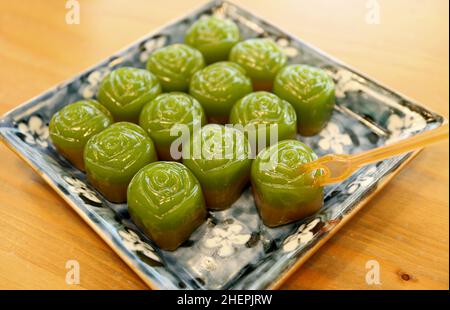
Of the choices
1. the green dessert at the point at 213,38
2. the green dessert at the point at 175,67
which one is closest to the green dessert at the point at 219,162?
the green dessert at the point at 175,67

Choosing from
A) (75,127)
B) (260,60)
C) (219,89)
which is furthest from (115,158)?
(260,60)

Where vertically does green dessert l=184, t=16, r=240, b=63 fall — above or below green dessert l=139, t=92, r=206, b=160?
above

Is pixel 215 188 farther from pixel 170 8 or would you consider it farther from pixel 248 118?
pixel 170 8

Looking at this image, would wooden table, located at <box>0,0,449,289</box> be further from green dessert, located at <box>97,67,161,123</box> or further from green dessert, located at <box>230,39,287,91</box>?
green dessert, located at <box>230,39,287,91</box>

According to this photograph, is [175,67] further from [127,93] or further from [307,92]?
[307,92]

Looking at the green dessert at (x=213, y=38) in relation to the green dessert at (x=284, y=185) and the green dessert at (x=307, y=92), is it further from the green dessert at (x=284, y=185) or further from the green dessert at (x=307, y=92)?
the green dessert at (x=284, y=185)

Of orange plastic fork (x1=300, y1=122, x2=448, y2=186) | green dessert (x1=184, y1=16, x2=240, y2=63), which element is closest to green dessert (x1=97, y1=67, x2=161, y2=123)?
green dessert (x1=184, y1=16, x2=240, y2=63)
